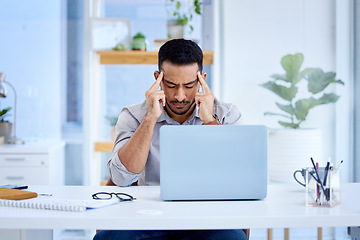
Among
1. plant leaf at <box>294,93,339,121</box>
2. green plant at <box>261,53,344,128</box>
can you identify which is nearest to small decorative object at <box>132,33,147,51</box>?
green plant at <box>261,53,344,128</box>

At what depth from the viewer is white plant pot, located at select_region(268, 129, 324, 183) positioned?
3107 mm

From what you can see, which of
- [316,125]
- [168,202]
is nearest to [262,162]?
[168,202]

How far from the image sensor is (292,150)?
10.2 feet

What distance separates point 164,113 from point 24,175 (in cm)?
172

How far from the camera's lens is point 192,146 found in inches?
52.2

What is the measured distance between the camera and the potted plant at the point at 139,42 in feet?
11.9

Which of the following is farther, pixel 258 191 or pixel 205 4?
pixel 205 4

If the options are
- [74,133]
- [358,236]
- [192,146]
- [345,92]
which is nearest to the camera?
[192,146]

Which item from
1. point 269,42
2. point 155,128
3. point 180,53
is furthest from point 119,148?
point 269,42

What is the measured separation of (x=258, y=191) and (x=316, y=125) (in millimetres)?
2490

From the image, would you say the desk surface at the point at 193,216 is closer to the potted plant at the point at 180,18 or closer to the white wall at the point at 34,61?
the potted plant at the point at 180,18

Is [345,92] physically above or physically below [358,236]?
above

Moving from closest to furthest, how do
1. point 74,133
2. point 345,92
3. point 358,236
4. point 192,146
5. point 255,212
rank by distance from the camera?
1. point 255,212
2. point 192,146
3. point 358,236
4. point 345,92
5. point 74,133

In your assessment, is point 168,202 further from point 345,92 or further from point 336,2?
point 336,2
